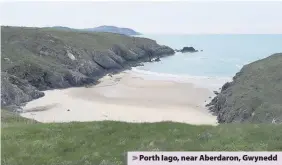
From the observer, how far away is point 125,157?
19156 mm

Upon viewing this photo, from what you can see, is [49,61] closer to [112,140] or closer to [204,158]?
[112,140]

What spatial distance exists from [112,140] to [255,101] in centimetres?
3782

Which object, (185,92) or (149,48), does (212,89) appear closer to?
(185,92)

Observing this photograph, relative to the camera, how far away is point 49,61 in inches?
4102

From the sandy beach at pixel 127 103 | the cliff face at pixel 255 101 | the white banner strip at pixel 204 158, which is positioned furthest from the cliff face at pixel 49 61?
the white banner strip at pixel 204 158

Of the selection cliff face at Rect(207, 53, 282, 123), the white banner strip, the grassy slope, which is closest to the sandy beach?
cliff face at Rect(207, 53, 282, 123)

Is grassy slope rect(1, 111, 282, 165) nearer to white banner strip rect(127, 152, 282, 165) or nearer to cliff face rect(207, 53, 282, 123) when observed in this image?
white banner strip rect(127, 152, 282, 165)

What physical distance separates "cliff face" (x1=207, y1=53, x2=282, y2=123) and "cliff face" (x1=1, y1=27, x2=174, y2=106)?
3826cm

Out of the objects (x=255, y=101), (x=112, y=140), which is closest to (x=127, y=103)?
(x=255, y=101)

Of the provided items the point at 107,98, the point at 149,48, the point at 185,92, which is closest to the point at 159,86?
the point at 185,92

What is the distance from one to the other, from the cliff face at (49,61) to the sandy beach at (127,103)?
4400 mm

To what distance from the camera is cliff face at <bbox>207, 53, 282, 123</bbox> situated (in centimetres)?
4907

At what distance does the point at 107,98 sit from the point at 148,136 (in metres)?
56.8

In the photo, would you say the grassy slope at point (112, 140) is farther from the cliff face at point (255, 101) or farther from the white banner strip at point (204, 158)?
the cliff face at point (255, 101)
